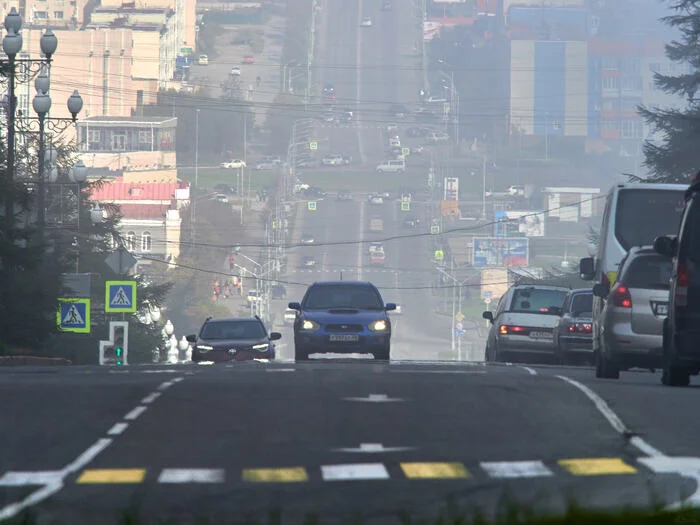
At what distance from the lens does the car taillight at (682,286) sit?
1763 cm

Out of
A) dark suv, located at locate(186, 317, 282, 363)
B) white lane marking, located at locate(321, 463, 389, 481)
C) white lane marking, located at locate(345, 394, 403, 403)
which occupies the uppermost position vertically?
white lane marking, located at locate(321, 463, 389, 481)

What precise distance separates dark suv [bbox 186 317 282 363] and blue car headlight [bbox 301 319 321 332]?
9.82ft

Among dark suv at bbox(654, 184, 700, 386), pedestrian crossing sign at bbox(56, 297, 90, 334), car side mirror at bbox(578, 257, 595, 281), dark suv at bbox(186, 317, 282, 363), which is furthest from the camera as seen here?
pedestrian crossing sign at bbox(56, 297, 90, 334)

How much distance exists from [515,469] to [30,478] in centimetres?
329

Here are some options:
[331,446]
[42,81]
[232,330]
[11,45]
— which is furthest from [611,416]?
[42,81]

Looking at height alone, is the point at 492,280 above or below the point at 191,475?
below

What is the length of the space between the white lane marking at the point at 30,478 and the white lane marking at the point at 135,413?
10.5 feet

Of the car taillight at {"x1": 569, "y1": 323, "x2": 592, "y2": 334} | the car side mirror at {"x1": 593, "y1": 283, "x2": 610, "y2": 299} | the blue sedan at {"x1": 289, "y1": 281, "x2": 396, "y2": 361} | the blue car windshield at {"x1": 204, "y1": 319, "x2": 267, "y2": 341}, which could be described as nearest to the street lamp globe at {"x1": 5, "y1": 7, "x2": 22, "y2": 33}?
the blue car windshield at {"x1": 204, "y1": 319, "x2": 267, "y2": 341}

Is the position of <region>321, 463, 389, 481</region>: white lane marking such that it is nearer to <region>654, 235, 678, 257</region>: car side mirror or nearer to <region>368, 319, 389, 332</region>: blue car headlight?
<region>654, 235, 678, 257</region>: car side mirror

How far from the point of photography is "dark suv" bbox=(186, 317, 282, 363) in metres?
34.5

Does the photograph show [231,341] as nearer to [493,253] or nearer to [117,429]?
[117,429]

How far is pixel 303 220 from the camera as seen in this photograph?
197875 millimetres

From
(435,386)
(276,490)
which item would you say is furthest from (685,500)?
(435,386)

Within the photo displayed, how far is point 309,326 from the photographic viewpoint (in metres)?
31.1
